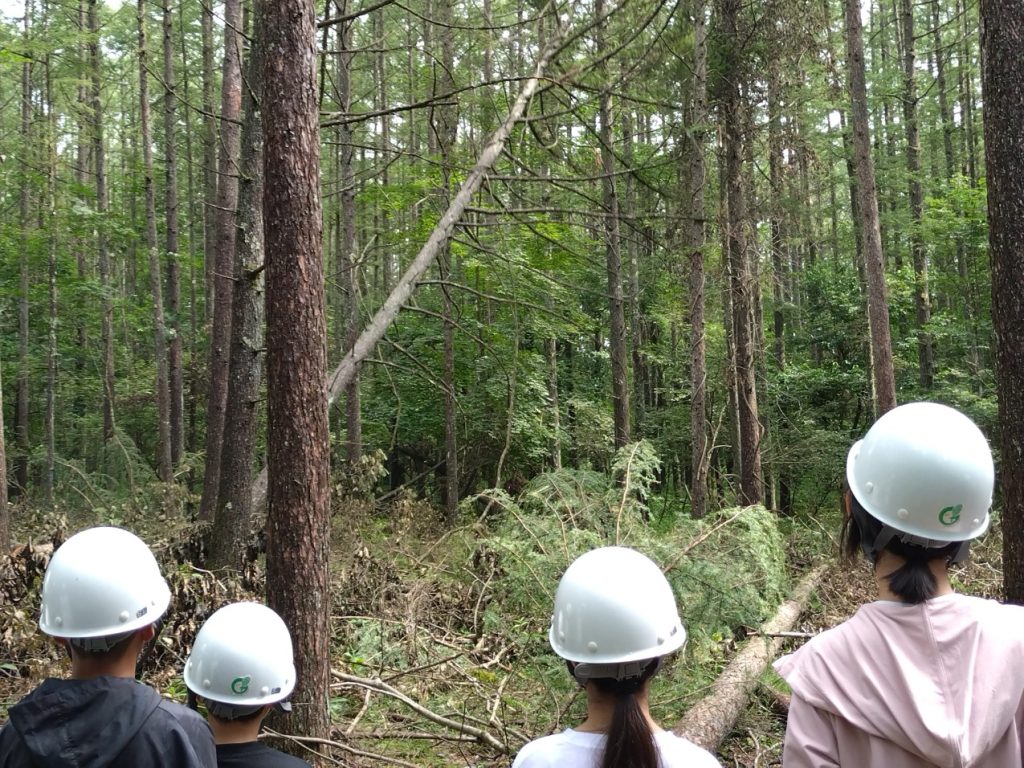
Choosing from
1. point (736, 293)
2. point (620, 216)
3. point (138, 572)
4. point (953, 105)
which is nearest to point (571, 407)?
point (736, 293)

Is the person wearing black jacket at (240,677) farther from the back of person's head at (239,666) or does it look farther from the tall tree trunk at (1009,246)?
the tall tree trunk at (1009,246)

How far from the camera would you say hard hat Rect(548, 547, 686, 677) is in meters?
1.86

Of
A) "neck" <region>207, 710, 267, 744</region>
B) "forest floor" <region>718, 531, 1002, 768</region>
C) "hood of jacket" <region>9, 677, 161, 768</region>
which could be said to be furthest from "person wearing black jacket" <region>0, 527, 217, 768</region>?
"forest floor" <region>718, 531, 1002, 768</region>

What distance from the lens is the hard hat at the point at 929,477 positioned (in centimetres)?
184

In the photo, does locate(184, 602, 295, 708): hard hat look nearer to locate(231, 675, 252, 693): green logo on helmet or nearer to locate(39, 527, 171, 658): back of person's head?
locate(231, 675, 252, 693): green logo on helmet

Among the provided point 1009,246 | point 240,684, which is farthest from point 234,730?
point 1009,246

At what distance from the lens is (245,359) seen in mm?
6895

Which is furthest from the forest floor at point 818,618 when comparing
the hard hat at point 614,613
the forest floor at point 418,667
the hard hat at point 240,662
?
the hard hat at point 240,662

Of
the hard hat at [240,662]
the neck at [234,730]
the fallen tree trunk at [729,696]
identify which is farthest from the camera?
the fallen tree trunk at [729,696]

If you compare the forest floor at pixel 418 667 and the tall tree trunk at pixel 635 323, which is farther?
the tall tree trunk at pixel 635 323

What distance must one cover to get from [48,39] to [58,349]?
8.20 m

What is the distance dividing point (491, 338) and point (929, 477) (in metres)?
15.5

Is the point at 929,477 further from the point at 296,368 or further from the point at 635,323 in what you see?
the point at 635,323

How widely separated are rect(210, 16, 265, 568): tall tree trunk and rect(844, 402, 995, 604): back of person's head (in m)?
5.63
